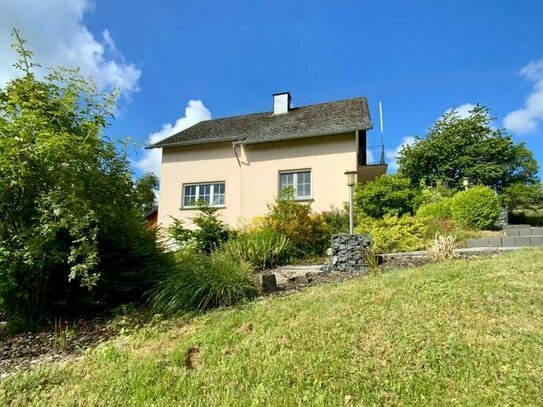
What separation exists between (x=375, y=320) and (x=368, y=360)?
0.75 m

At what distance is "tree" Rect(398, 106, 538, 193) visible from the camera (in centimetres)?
2112

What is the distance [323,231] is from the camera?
33.9 feet

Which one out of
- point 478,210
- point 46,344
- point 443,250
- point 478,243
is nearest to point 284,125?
point 478,210

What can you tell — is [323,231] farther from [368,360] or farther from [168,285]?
[368,360]

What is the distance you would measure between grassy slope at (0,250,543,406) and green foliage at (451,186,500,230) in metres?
6.95

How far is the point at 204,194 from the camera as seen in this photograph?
1555 centimetres

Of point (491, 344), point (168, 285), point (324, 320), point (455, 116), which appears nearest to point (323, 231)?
point (168, 285)

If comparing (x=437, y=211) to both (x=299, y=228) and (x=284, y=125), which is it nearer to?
(x=299, y=228)

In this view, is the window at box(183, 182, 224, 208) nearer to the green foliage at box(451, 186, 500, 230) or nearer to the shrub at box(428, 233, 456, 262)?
the green foliage at box(451, 186, 500, 230)

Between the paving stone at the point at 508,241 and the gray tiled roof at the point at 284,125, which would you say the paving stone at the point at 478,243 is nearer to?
the paving stone at the point at 508,241

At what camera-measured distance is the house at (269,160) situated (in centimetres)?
1346

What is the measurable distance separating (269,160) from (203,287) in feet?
33.0

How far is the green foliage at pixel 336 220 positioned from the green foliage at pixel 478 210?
334cm

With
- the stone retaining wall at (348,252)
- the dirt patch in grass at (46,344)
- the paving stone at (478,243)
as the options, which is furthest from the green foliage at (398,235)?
the dirt patch in grass at (46,344)
